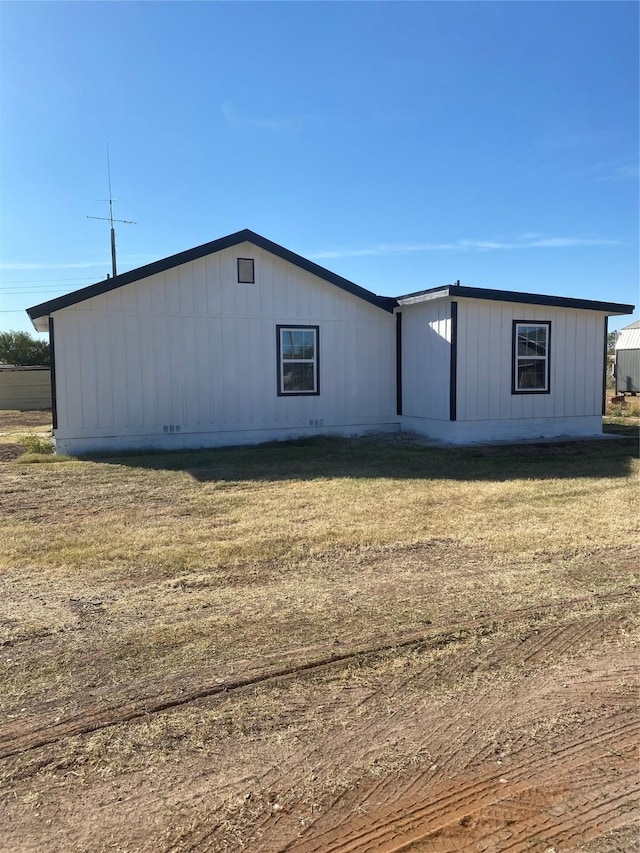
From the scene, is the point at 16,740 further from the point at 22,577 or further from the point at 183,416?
the point at 183,416

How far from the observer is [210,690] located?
2988mm

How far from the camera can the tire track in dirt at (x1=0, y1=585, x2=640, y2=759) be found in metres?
2.64

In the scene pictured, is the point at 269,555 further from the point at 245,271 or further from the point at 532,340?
the point at 532,340

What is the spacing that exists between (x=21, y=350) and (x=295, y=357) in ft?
87.3

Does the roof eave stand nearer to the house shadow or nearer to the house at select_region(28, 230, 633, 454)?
the house at select_region(28, 230, 633, 454)

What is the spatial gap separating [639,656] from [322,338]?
9.94 m

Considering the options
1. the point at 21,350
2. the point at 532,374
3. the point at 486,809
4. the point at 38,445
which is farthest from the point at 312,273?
the point at 21,350

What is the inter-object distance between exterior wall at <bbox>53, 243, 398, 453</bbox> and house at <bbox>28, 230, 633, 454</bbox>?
0.07 ft

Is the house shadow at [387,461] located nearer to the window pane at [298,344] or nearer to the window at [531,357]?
the window at [531,357]

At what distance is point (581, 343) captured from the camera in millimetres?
12844

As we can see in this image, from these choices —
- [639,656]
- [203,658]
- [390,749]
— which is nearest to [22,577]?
[203,658]

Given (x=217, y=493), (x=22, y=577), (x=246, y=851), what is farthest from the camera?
(x=217, y=493)

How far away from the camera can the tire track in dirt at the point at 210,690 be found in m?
2.64

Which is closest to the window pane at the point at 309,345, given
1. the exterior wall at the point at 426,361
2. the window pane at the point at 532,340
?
the exterior wall at the point at 426,361
